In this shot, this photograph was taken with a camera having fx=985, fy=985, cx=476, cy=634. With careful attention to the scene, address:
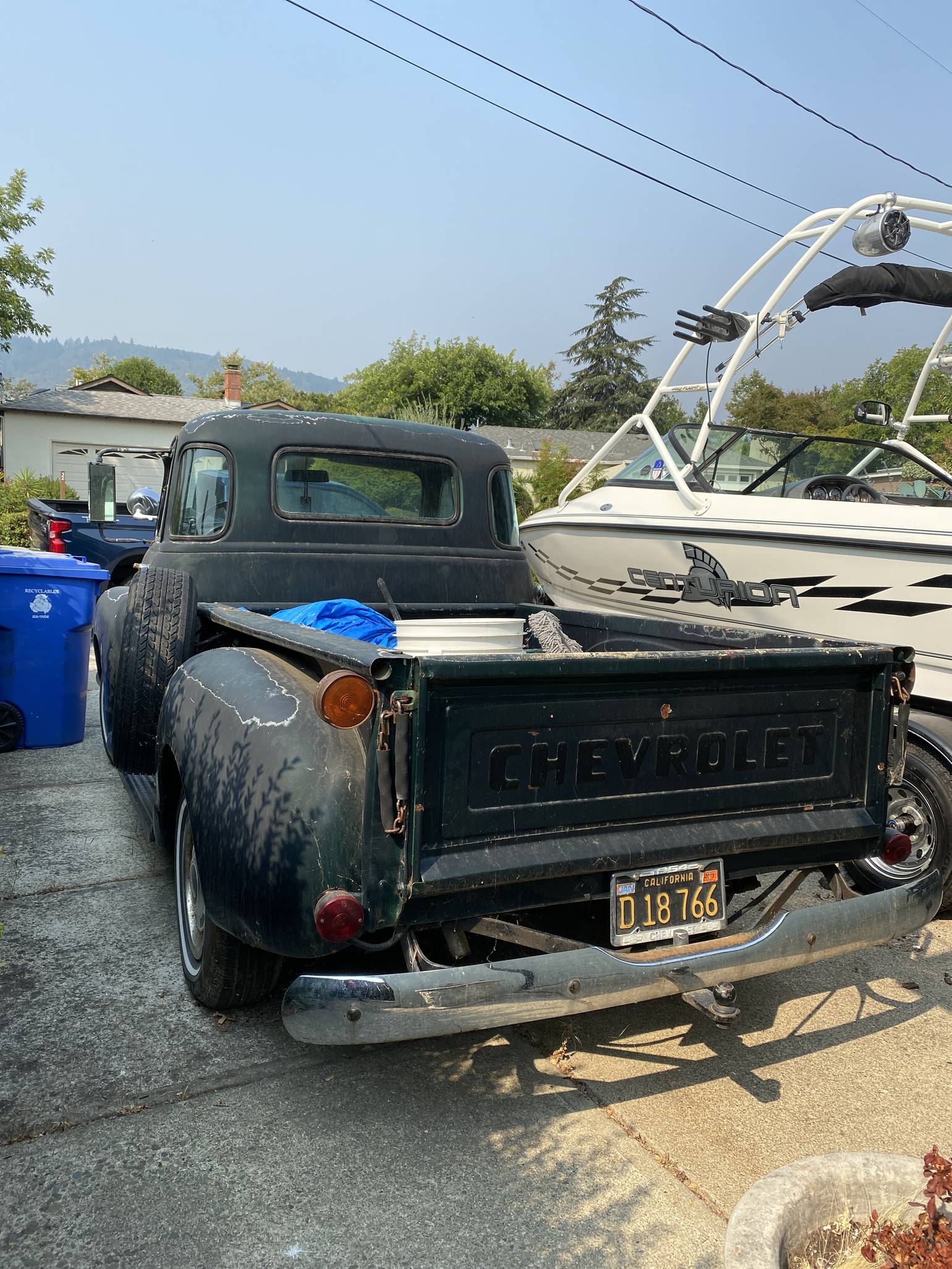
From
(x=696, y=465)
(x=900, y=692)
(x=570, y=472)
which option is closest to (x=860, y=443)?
(x=696, y=465)

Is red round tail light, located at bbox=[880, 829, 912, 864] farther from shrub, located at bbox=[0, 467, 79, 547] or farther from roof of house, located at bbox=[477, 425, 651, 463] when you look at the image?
roof of house, located at bbox=[477, 425, 651, 463]

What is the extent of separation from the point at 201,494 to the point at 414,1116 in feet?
9.99

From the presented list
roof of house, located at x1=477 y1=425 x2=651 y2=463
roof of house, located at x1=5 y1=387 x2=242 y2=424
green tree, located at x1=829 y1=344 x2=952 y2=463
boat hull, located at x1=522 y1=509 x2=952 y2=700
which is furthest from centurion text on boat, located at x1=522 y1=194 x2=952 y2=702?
→ roof of house, located at x1=477 y1=425 x2=651 y2=463

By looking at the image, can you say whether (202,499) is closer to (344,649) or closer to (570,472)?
(344,649)

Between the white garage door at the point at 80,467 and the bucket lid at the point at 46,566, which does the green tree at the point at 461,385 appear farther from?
the bucket lid at the point at 46,566

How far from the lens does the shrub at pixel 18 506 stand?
1622cm

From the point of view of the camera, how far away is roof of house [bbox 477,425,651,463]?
137 feet

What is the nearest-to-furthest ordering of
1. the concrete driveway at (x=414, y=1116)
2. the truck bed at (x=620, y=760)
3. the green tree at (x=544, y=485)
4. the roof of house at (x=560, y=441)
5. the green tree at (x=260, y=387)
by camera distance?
1. the concrete driveway at (x=414, y=1116)
2. the truck bed at (x=620, y=760)
3. the green tree at (x=544, y=485)
4. the roof of house at (x=560, y=441)
5. the green tree at (x=260, y=387)

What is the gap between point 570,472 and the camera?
24016mm

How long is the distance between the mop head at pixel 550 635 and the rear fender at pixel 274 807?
5.03 feet

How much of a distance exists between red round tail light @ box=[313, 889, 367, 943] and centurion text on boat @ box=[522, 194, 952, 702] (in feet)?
10.8

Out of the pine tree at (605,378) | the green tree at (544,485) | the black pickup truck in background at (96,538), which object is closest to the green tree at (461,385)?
the pine tree at (605,378)

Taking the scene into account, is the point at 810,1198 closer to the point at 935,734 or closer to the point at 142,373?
the point at 935,734

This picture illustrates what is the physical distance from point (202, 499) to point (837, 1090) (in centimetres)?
360
